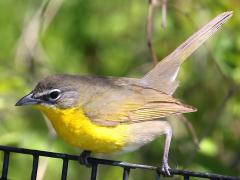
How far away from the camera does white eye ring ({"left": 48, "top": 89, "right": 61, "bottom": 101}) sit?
494cm

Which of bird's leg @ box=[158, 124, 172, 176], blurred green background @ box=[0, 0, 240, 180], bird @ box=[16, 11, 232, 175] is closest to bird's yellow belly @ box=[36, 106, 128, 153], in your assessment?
bird @ box=[16, 11, 232, 175]

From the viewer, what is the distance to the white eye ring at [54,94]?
16.2 ft

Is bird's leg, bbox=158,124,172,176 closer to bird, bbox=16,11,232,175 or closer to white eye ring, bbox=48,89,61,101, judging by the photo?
bird, bbox=16,11,232,175

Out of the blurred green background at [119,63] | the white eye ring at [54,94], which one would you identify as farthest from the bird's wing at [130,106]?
the blurred green background at [119,63]

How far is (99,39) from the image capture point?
25.4ft

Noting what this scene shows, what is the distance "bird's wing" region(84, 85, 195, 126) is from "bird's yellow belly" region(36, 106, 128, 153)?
0.09 m

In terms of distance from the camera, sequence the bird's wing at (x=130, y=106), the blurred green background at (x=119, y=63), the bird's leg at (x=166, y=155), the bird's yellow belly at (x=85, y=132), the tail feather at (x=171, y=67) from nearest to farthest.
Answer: the bird's leg at (x=166, y=155) → the bird's yellow belly at (x=85, y=132) → the bird's wing at (x=130, y=106) → the tail feather at (x=171, y=67) → the blurred green background at (x=119, y=63)

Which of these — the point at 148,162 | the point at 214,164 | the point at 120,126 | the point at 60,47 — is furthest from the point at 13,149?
the point at 60,47

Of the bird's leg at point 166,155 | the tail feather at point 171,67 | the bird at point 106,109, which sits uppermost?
the tail feather at point 171,67

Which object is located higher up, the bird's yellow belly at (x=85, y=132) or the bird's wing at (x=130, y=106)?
the bird's wing at (x=130, y=106)

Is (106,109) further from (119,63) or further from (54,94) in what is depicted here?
(119,63)

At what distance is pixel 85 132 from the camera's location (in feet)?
15.7

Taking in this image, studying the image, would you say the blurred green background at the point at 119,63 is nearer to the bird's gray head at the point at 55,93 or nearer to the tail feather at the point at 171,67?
the tail feather at the point at 171,67

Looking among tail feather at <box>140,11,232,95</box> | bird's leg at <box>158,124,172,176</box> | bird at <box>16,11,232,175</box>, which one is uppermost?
tail feather at <box>140,11,232,95</box>
